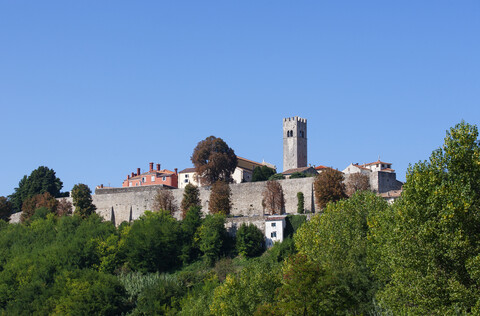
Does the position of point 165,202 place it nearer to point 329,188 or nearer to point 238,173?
point 238,173

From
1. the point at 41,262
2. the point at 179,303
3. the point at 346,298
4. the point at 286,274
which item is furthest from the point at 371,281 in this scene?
the point at 41,262

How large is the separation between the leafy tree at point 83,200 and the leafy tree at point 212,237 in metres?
20.5

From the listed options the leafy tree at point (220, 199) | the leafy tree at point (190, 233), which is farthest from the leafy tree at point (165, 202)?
the leafy tree at point (190, 233)

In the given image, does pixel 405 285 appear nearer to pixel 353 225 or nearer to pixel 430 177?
pixel 430 177

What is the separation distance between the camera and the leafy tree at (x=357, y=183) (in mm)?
65625

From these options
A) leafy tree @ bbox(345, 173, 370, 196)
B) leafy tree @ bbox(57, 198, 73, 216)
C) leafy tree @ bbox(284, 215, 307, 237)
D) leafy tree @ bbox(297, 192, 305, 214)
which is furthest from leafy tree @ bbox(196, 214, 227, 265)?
leafy tree @ bbox(57, 198, 73, 216)

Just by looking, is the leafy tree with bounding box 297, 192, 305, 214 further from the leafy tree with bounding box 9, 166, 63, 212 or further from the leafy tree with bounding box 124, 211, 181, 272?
the leafy tree with bounding box 9, 166, 63, 212

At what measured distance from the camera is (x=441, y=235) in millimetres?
30641

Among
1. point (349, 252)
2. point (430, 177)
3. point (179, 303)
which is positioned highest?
point (430, 177)

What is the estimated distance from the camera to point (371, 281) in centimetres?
4006

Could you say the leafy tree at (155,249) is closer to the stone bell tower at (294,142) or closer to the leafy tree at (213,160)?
the leafy tree at (213,160)

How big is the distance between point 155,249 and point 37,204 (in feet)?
89.8

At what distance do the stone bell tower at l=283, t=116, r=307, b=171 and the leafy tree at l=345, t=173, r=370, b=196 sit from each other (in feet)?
85.5

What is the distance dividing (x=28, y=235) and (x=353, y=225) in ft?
142
